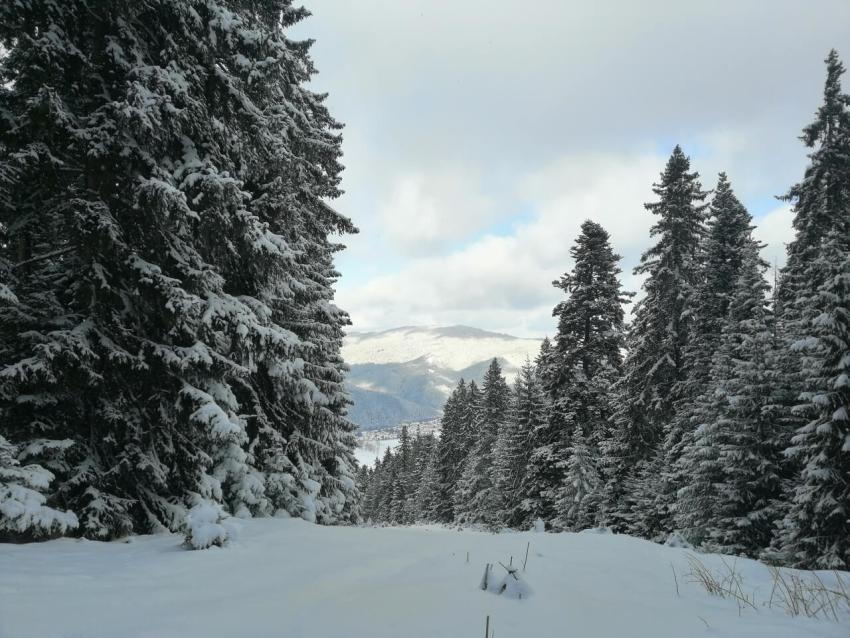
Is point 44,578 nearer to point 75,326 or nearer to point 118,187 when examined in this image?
point 75,326

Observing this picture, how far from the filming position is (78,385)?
245 inches


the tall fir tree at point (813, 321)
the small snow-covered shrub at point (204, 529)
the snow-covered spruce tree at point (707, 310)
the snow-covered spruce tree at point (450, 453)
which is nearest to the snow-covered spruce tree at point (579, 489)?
the snow-covered spruce tree at point (707, 310)

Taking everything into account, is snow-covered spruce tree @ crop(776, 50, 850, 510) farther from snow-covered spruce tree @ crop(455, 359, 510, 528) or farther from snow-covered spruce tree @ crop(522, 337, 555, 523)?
snow-covered spruce tree @ crop(455, 359, 510, 528)

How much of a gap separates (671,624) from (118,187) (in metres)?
8.52

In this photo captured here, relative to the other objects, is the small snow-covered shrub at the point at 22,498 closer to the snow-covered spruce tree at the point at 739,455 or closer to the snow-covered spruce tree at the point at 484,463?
the snow-covered spruce tree at the point at 739,455

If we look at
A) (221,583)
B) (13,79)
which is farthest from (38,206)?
(221,583)

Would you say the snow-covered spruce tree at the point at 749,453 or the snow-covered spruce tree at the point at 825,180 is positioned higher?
the snow-covered spruce tree at the point at 825,180

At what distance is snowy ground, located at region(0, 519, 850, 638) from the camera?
10.3 ft

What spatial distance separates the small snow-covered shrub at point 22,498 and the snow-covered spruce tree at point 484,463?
30.8 meters

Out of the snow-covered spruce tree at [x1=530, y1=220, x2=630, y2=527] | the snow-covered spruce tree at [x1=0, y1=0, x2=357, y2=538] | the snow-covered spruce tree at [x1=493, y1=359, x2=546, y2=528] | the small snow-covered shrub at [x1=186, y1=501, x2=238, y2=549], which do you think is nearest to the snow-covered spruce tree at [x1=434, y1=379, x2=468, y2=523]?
the snow-covered spruce tree at [x1=493, y1=359, x2=546, y2=528]

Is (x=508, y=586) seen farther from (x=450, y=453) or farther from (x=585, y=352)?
(x=450, y=453)

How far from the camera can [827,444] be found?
1264cm

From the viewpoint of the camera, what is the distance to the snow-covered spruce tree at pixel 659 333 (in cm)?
2109

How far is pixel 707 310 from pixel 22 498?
23035 millimetres
